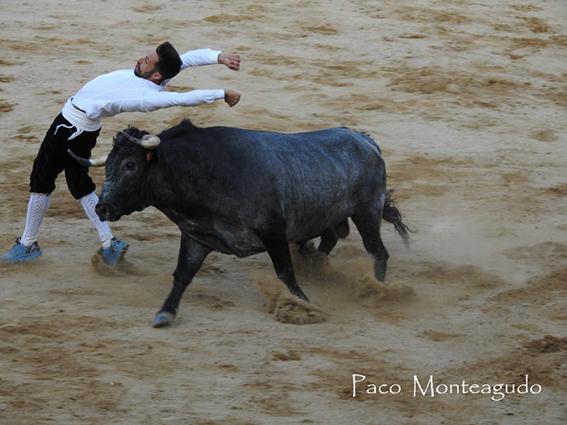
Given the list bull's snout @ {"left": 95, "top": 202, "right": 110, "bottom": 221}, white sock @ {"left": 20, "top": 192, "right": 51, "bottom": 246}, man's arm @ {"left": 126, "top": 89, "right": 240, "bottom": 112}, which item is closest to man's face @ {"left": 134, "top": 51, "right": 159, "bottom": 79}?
man's arm @ {"left": 126, "top": 89, "right": 240, "bottom": 112}

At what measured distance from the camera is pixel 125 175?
7.78 m

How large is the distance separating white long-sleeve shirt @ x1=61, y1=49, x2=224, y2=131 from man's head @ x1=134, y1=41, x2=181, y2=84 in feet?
0.15

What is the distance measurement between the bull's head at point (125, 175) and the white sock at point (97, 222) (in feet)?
3.35

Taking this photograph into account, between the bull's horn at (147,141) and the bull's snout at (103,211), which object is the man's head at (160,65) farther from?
the bull's snout at (103,211)

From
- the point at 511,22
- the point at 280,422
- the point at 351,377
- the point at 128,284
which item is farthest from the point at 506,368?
the point at 511,22

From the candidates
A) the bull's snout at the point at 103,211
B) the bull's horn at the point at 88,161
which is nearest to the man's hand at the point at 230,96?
the bull's horn at the point at 88,161

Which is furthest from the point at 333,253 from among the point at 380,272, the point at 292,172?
the point at 292,172

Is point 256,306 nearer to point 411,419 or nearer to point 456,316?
point 456,316

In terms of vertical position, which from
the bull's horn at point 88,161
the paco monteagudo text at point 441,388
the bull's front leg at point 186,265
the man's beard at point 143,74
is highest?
the man's beard at point 143,74

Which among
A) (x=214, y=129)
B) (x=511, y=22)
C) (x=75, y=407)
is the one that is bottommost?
(x=511, y=22)

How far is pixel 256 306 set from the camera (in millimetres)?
8352

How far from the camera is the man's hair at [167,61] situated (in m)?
8.23

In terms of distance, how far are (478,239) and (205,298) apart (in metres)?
2.45

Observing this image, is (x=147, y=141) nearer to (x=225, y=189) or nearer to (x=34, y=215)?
(x=225, y=189)
